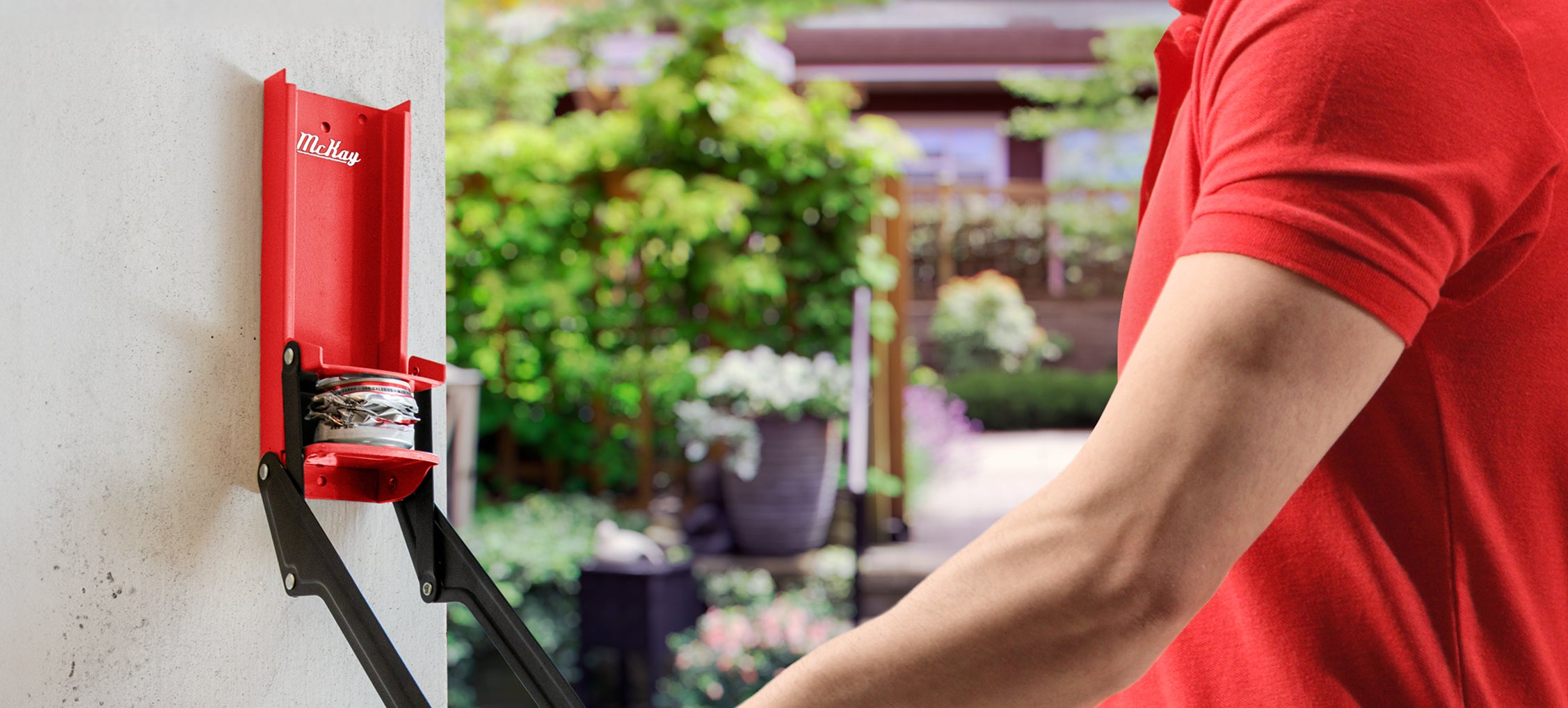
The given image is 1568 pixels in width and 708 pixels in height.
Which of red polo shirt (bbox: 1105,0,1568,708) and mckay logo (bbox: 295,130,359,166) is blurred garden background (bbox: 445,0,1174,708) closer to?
mckay logo (bbox: 295,130,359,166)

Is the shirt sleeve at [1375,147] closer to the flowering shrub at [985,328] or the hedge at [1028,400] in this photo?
the hedge at [1028,400]

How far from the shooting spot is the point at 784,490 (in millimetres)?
4789

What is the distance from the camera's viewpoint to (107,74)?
2.71 feet

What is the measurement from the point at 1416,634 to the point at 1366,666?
0.03m

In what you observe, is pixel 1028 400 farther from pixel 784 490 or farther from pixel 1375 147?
pixel 1375 147

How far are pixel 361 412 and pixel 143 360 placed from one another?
17 centimetres

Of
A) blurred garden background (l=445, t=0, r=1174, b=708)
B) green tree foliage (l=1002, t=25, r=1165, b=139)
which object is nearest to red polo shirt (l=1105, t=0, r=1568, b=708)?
blurred garden background (l=445, t=0, r=1174, b=708)

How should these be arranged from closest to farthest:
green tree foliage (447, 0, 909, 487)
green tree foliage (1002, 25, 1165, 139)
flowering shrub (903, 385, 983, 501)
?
1. green tree foliage (447, 0, 909, 487)
2. flowering shrub (903, 385, 983, 501)
3. green tree foliage (1002, 25, 1165, 139)

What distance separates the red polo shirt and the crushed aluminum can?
21.2 inches

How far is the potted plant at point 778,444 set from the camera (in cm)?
480

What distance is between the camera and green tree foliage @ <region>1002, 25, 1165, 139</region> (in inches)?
368

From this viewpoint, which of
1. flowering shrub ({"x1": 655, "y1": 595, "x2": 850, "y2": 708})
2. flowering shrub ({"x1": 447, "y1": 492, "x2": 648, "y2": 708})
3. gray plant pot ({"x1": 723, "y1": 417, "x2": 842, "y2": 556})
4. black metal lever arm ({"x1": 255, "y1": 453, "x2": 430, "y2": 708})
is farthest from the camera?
gray plant pot ({"x1": 723, "y1": 417, "x2": 842, "y2": 556})

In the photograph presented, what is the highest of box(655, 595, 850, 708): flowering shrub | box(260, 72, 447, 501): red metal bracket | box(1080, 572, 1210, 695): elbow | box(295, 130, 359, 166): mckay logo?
box(295, 130, 359, 166): mckay logo

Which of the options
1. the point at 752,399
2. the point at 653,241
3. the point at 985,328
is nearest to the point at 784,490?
the point at 752,399
